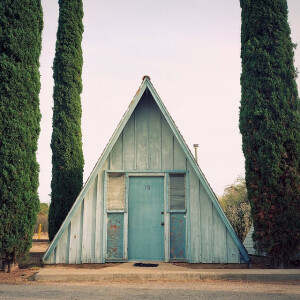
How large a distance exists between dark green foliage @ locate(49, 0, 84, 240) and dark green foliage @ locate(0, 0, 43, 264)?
147 inches

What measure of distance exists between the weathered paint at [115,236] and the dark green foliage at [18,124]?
6.16 feet

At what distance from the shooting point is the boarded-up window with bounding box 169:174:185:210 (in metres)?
9.08

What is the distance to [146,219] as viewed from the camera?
9.09 m

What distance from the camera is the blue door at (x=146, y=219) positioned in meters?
8.96

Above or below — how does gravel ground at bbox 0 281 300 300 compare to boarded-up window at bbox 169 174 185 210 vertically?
below

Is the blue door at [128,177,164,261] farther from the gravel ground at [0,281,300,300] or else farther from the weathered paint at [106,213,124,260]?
the gravel ground at [0,281,300,300]

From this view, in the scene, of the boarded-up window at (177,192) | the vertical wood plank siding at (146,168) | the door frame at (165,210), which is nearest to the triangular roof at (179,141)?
the vertical wood plank siding at (146,168)

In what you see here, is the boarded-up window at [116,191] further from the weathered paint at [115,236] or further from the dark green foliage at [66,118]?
the dark green foliage at [66,118]

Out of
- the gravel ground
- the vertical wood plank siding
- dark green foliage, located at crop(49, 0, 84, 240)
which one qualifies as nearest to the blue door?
the vertical wood plank siding

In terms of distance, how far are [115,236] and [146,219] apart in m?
0.91

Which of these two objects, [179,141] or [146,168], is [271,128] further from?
[146,168]

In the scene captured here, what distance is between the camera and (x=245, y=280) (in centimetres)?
725

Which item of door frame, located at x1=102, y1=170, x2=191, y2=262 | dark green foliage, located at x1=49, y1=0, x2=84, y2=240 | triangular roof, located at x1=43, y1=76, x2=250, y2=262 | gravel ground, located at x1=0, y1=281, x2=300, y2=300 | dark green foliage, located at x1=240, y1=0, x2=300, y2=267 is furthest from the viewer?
dark green foliage, located at x1=49, y1=0, x2=84, y2=240

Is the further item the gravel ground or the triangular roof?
the triangular roof
